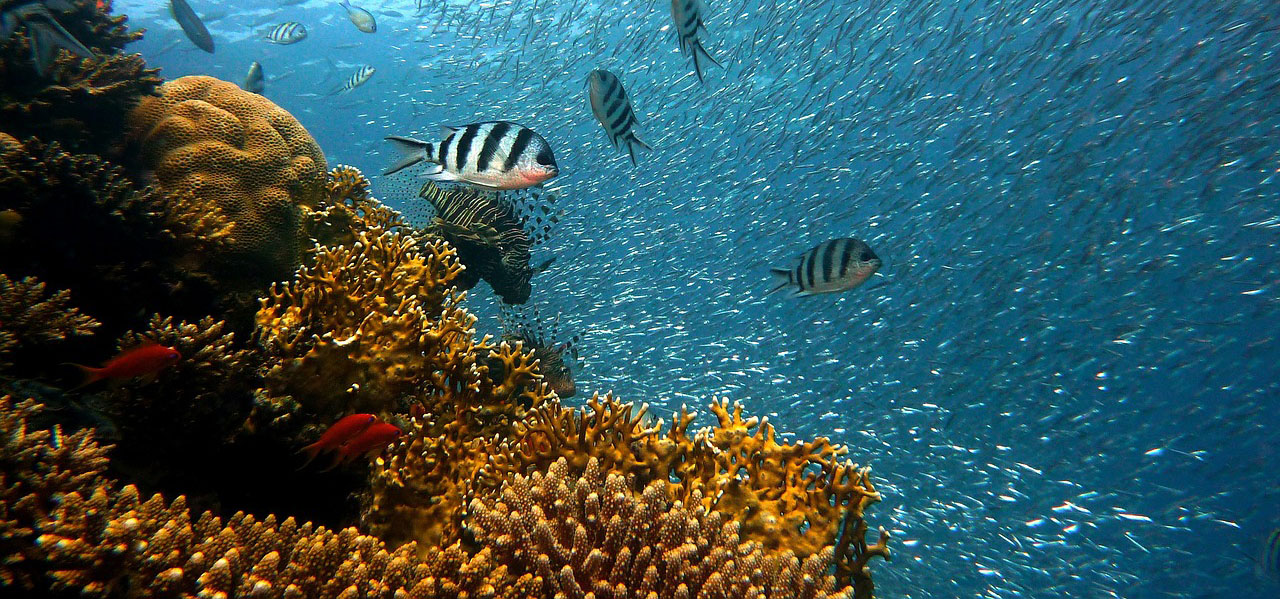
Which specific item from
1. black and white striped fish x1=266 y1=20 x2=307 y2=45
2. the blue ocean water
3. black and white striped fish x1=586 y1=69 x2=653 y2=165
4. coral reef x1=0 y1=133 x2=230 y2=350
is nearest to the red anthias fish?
coral reef x1=0 y1=133 x2=230 y2=350

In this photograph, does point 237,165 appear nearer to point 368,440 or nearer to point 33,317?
point 33,317

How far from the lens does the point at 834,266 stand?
485 centimetres

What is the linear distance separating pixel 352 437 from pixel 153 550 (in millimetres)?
965

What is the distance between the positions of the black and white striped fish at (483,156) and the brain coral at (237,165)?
1.93 meters

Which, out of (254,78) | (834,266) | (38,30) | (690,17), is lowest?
(834,266)

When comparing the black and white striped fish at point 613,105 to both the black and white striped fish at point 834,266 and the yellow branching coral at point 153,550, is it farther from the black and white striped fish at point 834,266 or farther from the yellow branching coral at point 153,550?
the yellow branching coral at point 153,550

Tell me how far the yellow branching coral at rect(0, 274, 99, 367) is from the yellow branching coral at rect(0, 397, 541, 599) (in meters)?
0.66

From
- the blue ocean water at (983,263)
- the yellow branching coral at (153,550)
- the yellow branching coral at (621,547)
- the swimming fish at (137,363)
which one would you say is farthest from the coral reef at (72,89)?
the blue ocean water at (983,263)

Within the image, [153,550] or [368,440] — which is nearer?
[153,550]

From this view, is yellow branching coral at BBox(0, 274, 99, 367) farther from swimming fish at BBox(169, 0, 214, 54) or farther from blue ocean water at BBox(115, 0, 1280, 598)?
blue ocean water at BBox(115, 0, 1280, 598)

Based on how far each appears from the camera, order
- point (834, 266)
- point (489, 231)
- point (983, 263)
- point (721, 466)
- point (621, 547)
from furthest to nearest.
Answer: point (983, 263)
point (489, 231)
point (834, 266)
point (721, 466)
point (621, 547)

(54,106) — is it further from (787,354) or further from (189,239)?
(787,354)

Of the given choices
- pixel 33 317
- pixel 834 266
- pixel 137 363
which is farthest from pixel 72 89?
pixel 834 266

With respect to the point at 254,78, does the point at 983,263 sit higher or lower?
lower
